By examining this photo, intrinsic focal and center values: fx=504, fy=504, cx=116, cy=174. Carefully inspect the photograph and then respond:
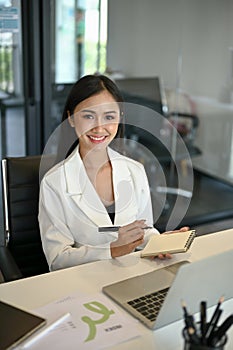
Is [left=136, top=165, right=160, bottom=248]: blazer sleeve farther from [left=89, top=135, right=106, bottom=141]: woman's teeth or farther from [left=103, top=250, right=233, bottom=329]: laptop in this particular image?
[left=103, top=250, right=233, bottom=329]: laptop

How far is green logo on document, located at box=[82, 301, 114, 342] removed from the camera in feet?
3.59

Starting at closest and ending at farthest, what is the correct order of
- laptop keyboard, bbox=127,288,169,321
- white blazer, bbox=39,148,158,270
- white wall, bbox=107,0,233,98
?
laptop keyboard, bbox=127,288,169,321 → white blazer, bbox=39,148,158,270 → white wall, bbox=107,0,233,98

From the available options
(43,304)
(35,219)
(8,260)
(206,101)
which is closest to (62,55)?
(206,101)

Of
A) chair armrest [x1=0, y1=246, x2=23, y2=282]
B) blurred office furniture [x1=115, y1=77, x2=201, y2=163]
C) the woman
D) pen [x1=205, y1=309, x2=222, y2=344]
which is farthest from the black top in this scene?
blurred office furniture [x1=115, y1=77, x2=201, y2=163]

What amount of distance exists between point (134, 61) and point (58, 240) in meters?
2.23

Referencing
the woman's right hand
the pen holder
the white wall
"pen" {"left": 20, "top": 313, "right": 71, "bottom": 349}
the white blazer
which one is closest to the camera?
the pen holder

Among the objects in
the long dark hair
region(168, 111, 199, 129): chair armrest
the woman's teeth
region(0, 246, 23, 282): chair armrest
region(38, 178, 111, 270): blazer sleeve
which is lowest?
region(0, 246, 23, 282): chair armrest

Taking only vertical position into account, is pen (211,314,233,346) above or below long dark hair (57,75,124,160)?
below

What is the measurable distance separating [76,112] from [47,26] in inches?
60.8

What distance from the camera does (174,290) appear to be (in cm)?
103

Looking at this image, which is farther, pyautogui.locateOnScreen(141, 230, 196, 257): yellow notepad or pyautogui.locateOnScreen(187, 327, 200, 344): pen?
pyautogui.locateOnScreen(141, 230, 196, 257): yellow notepad

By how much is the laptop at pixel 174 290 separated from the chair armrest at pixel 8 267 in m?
0.44

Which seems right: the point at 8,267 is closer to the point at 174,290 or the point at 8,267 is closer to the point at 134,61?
the point at 174,290

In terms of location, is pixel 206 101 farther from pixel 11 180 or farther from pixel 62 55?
pixel 11 180
